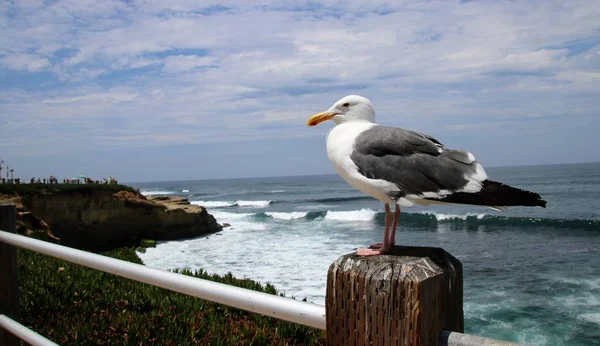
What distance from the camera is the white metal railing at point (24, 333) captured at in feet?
7.21

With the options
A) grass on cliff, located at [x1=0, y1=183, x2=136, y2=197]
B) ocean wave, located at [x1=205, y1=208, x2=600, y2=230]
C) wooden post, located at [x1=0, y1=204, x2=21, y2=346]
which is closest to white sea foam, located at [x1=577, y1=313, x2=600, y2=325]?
wooden post, located at [x1=0, y1=204, x2=21, y2=346]

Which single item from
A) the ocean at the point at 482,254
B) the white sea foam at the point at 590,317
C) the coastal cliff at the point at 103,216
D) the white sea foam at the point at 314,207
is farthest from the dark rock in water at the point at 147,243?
the white sea foam at the point at 314,207

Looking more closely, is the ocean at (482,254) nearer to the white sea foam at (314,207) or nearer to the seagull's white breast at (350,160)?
the seagull's white breast at (350,160)

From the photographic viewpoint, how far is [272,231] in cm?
2841

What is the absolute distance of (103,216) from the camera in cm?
2130

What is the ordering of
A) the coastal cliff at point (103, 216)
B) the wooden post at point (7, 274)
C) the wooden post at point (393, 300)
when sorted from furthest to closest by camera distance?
the coastal cliff at point (103, 216) < the wooden post at point (7, 274) < the wooden post at point (393, 300)

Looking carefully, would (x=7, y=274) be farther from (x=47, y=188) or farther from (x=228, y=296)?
(x=47, y=188)

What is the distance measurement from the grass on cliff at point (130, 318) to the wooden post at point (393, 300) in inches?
121

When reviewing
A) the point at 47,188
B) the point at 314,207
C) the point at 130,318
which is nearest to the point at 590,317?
the point at 130,318

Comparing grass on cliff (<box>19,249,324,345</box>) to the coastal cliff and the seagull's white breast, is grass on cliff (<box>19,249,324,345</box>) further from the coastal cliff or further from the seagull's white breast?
the coastal cliff

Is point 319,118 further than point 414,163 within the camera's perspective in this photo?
Yes

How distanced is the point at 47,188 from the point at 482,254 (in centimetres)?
1666

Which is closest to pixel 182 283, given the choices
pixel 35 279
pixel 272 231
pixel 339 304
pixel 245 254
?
A: pixel 339 304

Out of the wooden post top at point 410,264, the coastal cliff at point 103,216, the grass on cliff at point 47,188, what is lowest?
the coastal cliff at point 103,216
